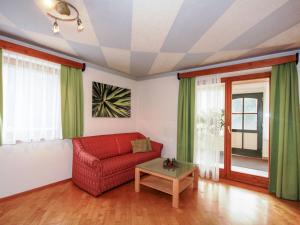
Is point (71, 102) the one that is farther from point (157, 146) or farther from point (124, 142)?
point (157, 146)

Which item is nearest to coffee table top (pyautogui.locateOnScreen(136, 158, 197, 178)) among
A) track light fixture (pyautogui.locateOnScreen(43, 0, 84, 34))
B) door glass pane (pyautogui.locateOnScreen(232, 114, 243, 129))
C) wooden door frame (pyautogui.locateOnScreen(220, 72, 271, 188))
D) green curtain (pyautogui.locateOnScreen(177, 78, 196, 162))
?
green curtain (pyautogui.locateOnScreen(177, 78, 196, 162))

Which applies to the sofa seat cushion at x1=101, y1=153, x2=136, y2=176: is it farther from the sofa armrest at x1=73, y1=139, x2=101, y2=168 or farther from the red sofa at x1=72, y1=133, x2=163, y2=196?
the sofa armrest at x1=73, y1=139, x2=101, y2=168

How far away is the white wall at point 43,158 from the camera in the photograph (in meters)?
2.24

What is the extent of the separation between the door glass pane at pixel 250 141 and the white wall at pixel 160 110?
1.54m

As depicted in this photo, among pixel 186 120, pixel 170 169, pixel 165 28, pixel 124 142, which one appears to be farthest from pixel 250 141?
pixel 165 28

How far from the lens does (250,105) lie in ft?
10.5

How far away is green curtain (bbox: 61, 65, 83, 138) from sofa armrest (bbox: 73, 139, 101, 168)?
249 mm

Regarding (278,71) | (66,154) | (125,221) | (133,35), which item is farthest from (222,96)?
(66,154)

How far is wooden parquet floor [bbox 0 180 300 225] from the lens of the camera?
189 cm

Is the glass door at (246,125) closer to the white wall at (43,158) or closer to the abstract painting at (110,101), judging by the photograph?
the abstract painting at (110,101)

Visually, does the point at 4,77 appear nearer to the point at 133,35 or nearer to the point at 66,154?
the point at 66,154

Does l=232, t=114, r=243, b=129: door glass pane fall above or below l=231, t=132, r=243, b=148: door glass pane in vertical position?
above

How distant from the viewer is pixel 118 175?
2.68 m

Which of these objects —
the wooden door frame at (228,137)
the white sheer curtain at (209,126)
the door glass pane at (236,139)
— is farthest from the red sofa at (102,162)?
the door glass pane at (236,139)
